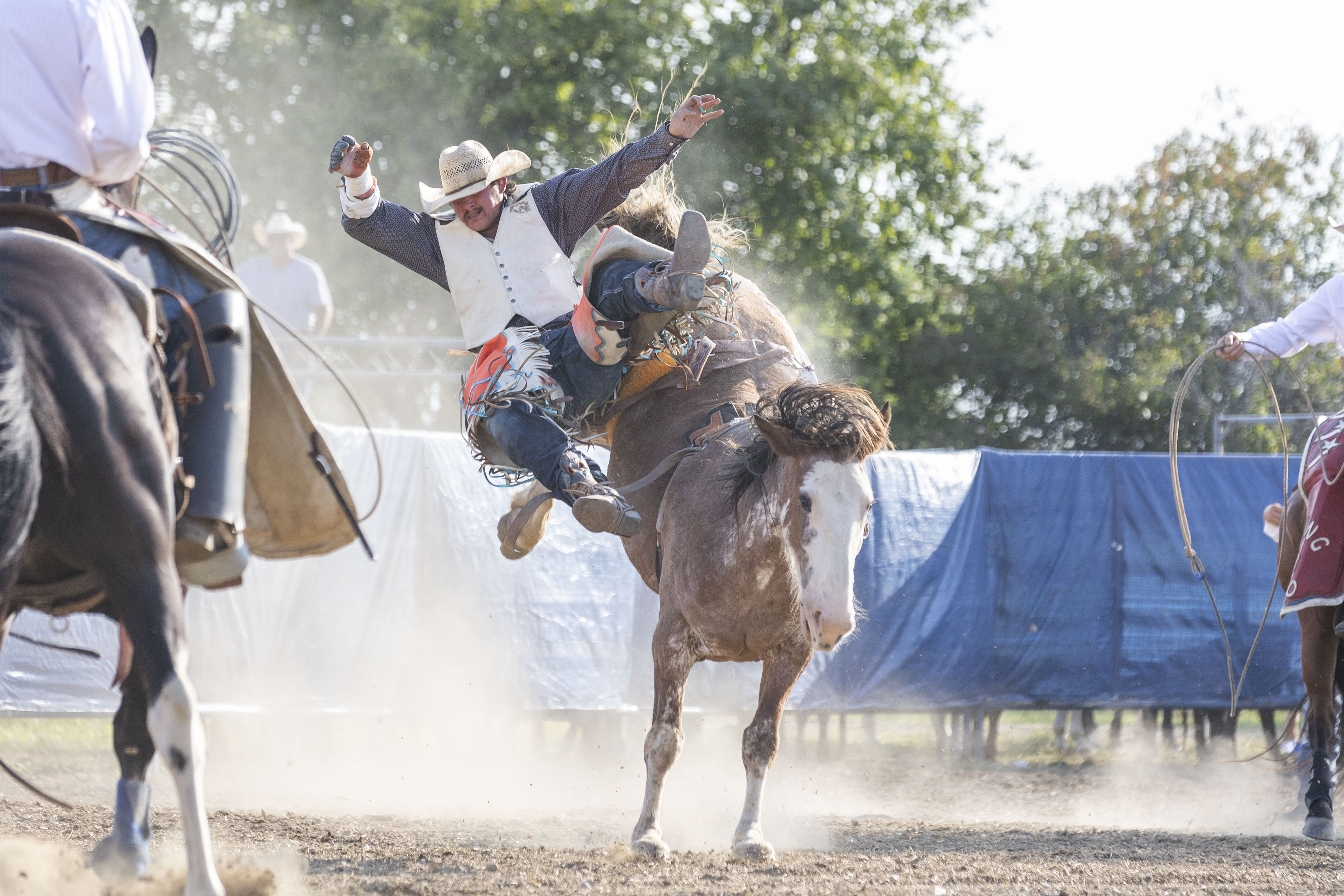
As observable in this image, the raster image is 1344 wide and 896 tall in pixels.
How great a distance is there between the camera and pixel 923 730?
10023mm

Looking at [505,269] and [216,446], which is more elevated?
[505,269]

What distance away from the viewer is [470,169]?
554 cm

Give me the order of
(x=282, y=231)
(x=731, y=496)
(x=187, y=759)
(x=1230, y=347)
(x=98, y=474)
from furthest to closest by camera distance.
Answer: (x=282, y=231) < (x=1230, y=347) < (x=731, y=496) < (x=187, y=759) < (x=98, y=474)

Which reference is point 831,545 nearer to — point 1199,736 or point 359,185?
point 359,185

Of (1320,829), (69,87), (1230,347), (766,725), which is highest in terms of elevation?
(69,87)

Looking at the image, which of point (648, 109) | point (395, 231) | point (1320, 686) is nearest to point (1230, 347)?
point (1320, 686)

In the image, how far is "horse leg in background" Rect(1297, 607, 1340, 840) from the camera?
5.83 metres

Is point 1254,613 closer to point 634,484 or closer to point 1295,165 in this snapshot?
point 634,484

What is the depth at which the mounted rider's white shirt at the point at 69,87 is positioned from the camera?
300 cm

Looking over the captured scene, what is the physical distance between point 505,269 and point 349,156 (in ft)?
2.56

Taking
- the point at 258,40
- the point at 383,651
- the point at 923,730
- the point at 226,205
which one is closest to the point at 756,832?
the point at 226,205

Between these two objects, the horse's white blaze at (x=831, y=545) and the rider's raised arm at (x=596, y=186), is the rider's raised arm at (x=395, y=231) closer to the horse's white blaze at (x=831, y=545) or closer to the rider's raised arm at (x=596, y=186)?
the rider's raised arm at (x=596, y=186)

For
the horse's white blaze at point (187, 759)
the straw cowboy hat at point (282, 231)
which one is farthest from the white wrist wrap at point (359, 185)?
the straw cowboy hat at point (282, 231)

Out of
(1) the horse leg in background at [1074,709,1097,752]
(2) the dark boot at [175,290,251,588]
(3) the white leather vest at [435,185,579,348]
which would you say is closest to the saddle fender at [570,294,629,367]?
(3) the white leather vest at [435,185,579,348]
